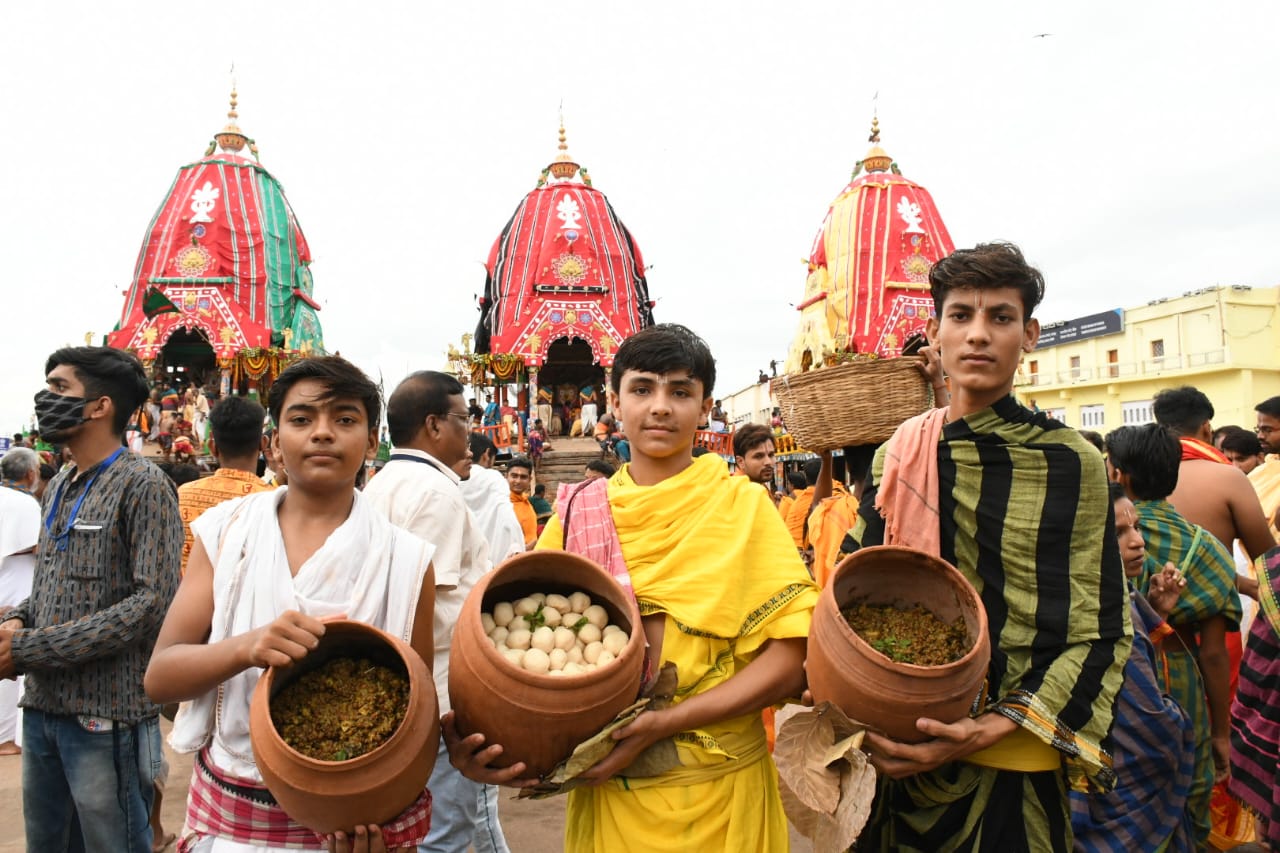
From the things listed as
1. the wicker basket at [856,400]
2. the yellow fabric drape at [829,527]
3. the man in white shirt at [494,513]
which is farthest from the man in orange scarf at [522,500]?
the wicker basket at [856,400]

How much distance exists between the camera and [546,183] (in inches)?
852

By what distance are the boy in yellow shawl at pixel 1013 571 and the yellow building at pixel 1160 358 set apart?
24.8 metres

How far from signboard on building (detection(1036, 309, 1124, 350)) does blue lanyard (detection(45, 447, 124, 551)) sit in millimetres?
33443

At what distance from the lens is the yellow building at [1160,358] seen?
27391 mm

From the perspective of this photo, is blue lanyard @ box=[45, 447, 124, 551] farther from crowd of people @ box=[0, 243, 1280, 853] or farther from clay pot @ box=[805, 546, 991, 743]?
clay pot @ box=[805, 546, 991, 743]

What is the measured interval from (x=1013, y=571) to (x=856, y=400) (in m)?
1.22

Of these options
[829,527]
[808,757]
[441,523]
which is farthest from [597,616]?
[829,527]

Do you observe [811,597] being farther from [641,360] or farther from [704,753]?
[641,360]

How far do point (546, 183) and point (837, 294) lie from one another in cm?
852

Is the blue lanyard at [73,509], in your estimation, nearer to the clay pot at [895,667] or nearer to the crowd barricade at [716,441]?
the clay pot at [895,667]

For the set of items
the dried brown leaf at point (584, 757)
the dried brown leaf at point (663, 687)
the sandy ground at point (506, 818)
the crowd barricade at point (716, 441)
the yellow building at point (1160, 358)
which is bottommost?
the sandy ground at point (506, 818)

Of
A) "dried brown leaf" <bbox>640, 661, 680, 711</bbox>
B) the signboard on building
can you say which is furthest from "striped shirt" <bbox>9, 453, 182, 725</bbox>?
the signboard on building

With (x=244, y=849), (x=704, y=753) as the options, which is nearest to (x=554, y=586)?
(x=704, y=753)

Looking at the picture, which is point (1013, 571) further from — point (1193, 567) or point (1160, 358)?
point (1160, 358)
